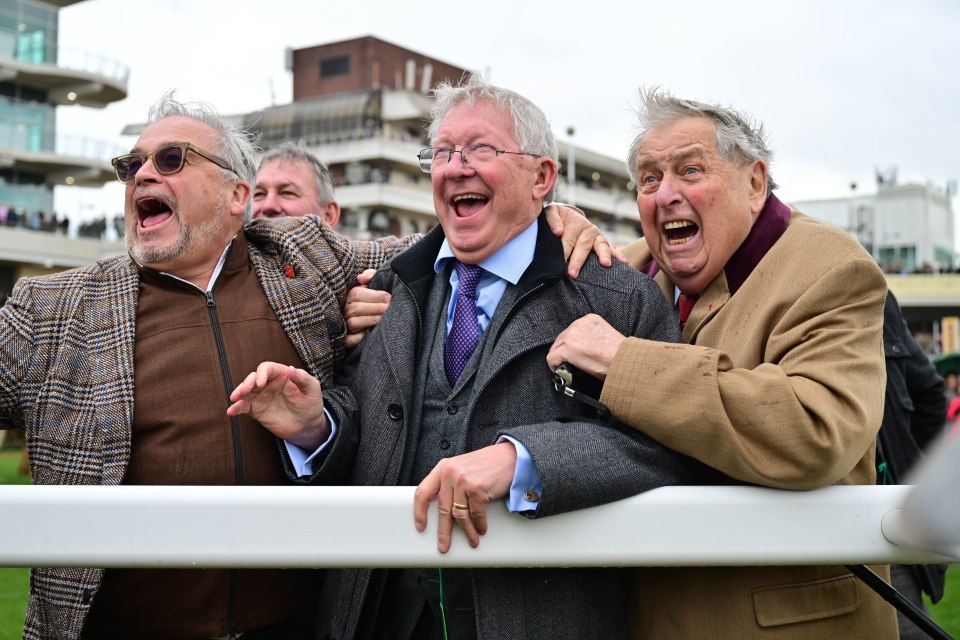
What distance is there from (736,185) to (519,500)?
4.00 feet

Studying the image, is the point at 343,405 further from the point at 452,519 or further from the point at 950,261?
the point at 950,261

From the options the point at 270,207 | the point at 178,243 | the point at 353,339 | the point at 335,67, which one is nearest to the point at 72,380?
the point at 178,243

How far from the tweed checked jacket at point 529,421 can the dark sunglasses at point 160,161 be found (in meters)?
0.77

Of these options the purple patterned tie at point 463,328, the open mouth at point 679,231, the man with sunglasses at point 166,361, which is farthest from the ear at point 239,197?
the open mouth at point 679,231

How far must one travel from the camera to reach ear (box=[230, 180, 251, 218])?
9.86ft

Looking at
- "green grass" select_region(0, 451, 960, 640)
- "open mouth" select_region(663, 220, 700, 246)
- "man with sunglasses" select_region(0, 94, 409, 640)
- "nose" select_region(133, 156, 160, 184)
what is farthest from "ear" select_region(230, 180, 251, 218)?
"green grass" select_region(0, 451, 960, 640)

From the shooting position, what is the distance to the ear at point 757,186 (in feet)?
8.62

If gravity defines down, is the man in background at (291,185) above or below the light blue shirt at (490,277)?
above

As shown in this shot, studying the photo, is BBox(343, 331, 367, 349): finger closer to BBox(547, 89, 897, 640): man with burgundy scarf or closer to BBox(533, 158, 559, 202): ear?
BBox(533, 158, 559, 202): ear

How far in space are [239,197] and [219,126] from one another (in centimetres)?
24

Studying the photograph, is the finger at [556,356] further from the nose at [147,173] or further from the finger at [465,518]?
the nose at [147,173]

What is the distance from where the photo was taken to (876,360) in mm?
2139

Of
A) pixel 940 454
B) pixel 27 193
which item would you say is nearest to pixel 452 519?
pixel 940 454

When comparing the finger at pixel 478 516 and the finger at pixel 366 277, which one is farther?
the finger at pixel 366 277
